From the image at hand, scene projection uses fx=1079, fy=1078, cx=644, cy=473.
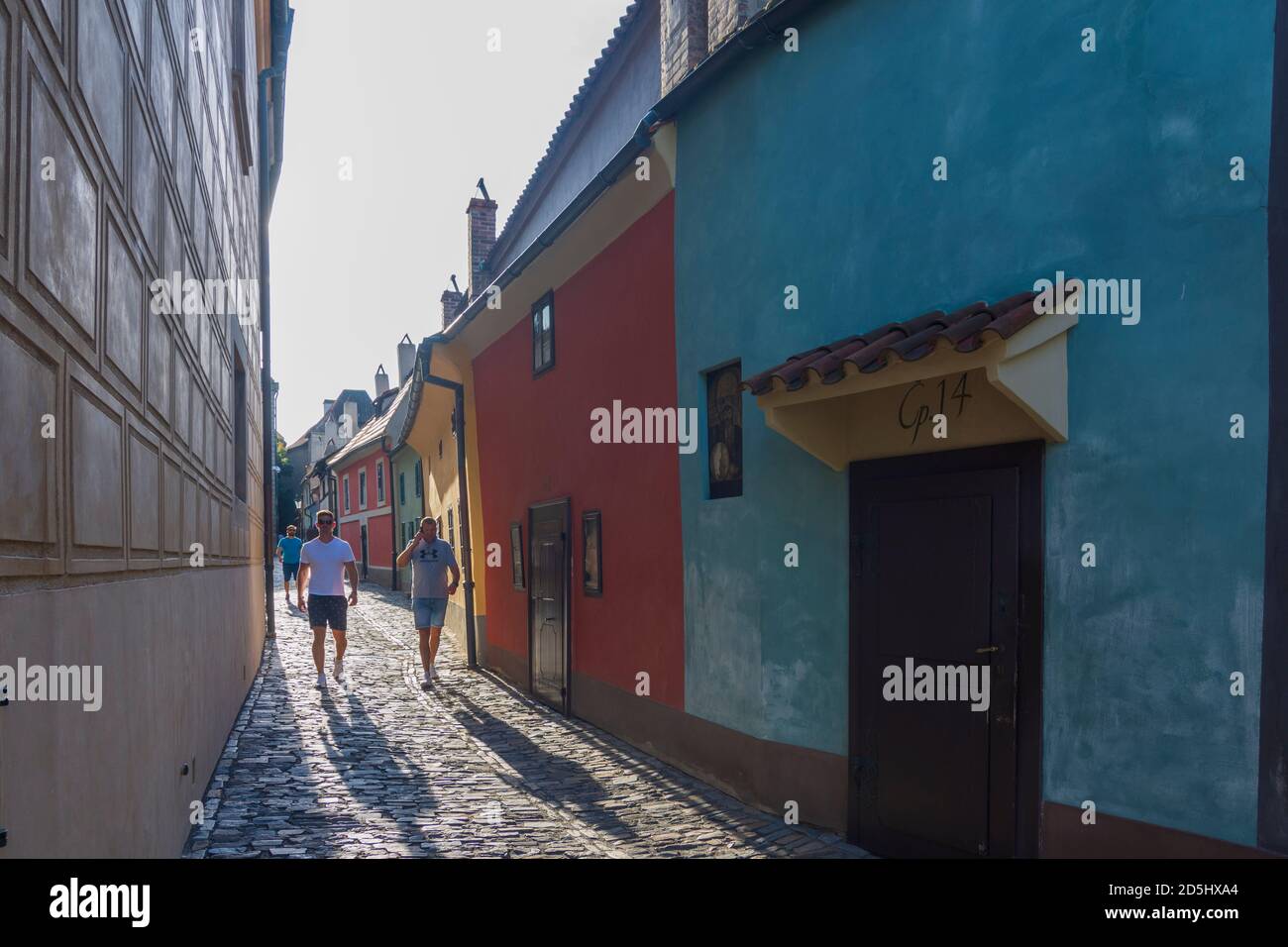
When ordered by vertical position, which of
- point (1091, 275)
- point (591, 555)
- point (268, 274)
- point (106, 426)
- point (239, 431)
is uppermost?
point (268, 274)

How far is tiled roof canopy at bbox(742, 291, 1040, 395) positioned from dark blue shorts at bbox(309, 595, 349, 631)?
718cm

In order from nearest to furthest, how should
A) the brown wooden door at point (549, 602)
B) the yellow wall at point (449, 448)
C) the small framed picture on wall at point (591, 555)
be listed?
1. the small framed picture on wall at point (591, 555)
2. the brown wooden door at point (549, 602)
3. the yellow wall at point (449, 448)

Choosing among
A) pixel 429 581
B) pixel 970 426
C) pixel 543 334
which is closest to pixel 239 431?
pixel 429 581

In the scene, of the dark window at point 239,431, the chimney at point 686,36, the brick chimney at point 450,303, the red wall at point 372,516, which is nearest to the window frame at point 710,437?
the chimney at point 686,36

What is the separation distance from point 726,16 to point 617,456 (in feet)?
12.7

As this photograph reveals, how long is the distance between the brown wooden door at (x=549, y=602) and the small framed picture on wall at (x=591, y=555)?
456 mm

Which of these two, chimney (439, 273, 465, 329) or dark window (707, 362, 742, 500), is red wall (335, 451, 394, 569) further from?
dark window (707, 362, 742, 500)

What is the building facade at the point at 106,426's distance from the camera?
2.37 m

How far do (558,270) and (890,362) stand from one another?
6043 mm

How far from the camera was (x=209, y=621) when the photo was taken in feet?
22.6

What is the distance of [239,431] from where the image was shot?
10648mm

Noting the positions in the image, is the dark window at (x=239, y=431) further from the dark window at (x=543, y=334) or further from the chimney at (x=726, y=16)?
the chimney at (x=726, y=16)

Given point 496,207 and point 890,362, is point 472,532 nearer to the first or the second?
point 496,207

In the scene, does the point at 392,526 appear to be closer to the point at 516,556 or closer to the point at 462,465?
the point at 462,465
